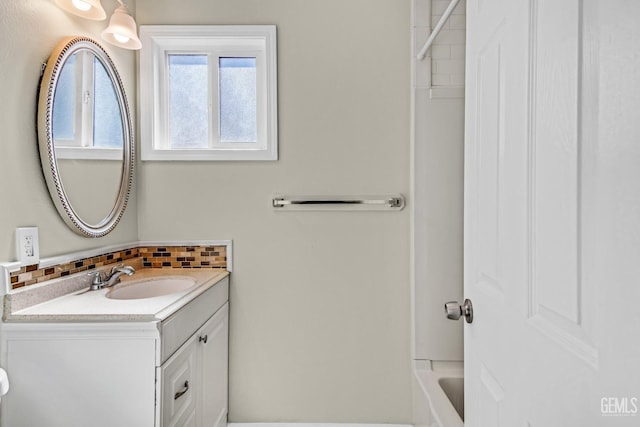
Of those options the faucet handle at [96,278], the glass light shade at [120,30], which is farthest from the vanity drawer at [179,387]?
the glass light shade at [120,30]

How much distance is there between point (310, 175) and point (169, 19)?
114cm

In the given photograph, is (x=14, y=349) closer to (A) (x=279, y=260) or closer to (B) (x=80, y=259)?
(B) (x=80, y=259)

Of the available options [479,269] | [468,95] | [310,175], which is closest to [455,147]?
[310,175]

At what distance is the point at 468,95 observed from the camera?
1023 mm

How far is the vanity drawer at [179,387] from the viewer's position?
1.26 m

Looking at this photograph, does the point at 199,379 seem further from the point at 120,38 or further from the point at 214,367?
the point at 120,38

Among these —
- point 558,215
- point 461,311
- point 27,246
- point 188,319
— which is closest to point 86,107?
point 27,246

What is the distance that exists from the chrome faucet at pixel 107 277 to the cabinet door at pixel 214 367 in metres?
0.44

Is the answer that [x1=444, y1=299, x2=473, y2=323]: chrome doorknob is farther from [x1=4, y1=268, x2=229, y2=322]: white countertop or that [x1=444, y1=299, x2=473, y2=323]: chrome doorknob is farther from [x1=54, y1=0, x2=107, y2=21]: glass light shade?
[x1=54, y1=0, x2=107, y2=21]: glass light shade

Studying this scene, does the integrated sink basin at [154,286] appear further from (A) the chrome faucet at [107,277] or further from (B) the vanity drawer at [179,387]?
(B) the vanity drawer at [179,387]

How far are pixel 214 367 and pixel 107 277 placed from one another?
2.09 ft

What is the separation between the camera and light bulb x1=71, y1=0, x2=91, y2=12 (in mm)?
1455

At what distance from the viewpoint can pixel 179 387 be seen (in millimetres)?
1378

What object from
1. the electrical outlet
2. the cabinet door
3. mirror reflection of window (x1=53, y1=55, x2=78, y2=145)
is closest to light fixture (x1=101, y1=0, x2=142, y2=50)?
mirror reflection of window (x1=53, y1=55, x2=78, y2=145)
